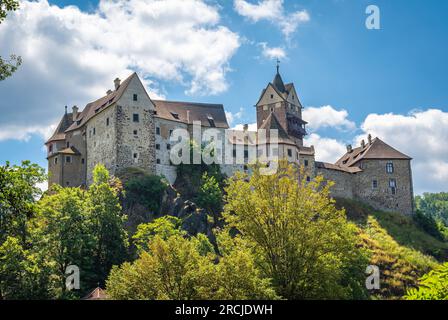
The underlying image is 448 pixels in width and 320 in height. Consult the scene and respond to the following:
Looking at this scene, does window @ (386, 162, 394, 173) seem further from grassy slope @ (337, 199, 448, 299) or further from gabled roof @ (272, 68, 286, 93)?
gabled roof @ (272, 68, 286, 93)

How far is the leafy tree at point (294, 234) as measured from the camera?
28.2 m

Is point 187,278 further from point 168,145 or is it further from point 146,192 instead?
point 168,145

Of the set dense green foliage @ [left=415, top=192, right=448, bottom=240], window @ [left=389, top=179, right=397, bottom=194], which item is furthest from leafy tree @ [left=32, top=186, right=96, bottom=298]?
dense green foliage @ [left=415, top=192, right=448, bottom=240]

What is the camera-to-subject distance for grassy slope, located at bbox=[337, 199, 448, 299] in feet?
175

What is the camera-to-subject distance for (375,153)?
249ft

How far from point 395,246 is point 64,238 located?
117 feet

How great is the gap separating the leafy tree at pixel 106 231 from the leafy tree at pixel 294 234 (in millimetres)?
19222

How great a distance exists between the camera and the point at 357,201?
73.0m

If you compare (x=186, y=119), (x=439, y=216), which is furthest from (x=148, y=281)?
(x=439, y=216)

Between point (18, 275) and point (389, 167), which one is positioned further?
point (389, 167)

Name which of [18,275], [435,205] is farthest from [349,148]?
[435,205]

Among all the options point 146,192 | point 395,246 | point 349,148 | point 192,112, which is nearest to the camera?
point 146,192
